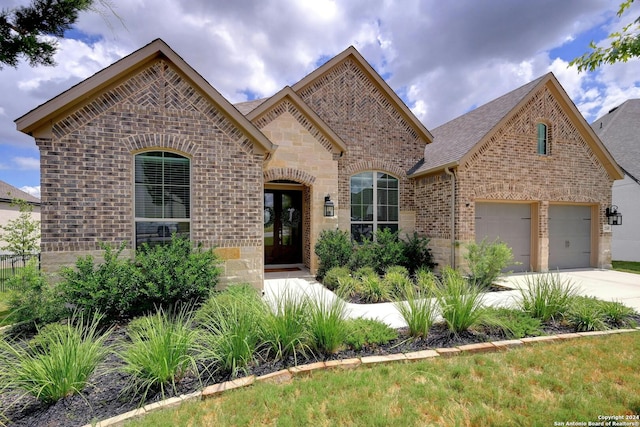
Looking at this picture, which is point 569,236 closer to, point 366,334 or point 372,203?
point 372,203

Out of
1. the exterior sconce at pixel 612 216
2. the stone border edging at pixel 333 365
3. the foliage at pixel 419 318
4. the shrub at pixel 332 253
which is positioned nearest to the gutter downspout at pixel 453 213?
the shrub at pixel 332 253

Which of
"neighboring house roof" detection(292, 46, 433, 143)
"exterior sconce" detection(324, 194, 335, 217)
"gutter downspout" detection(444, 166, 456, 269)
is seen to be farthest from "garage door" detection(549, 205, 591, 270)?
"exterior sconce" detection(324, 194, 335, 217)

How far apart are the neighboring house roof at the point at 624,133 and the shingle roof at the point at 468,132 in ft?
32.2

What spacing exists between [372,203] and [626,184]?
48.8ft

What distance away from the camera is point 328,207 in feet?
31.6

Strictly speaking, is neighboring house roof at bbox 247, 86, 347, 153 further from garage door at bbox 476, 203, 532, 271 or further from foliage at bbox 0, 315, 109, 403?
foliage at bbox 0, 315, 109, 403

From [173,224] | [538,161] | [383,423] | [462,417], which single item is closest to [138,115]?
[173,224]

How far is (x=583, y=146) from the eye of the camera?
37.2ft

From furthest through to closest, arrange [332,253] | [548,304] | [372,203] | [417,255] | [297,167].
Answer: [372,203]
[417,255]
[297,167]
[332,253]
[548,304]

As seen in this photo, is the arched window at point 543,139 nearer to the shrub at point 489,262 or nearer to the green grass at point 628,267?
the shrub at point 489,262

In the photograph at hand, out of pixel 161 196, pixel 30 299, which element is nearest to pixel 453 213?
pixel 161 196

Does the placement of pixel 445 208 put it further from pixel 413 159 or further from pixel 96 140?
pixel 96 140

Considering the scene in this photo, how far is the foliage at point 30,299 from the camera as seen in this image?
15.6 ft

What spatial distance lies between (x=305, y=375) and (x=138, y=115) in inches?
249
